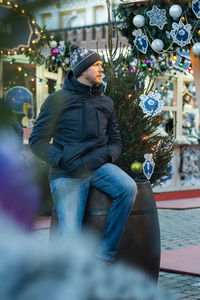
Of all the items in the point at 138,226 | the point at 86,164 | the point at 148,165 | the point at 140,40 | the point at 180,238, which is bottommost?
the point at 180,238

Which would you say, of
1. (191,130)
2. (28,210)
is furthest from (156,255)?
(191,130)

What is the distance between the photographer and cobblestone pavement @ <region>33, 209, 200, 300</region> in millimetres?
4188

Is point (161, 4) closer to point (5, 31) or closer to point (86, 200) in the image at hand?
point (86, 200)

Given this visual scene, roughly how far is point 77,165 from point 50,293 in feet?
9.38

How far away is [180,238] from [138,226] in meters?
3.52

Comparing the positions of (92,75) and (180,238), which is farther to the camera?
(180,238)

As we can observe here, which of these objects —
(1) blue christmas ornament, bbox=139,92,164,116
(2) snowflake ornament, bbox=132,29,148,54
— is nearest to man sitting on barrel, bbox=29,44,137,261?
(1) blue christmas ornament, bbox=139,92,164,116

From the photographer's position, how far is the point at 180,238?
6930mm

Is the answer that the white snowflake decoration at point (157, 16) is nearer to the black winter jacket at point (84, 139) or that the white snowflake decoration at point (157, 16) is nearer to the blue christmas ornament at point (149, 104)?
the blue christmas ornament at point (149, 104)

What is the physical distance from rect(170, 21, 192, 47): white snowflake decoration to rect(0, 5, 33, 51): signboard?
5.80m

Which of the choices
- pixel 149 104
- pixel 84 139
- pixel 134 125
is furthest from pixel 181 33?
pixel 84 139

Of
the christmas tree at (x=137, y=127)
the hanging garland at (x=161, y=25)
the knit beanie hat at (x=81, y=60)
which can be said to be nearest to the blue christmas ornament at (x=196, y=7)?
the hanging garland at (x=161, y=25)

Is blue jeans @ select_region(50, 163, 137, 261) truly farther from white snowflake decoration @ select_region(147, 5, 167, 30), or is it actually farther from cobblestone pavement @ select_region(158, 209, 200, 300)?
white snowflake decoration @ select_region(147, 5, 167, 30)

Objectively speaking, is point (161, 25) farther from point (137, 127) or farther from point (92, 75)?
point (92, 75)
